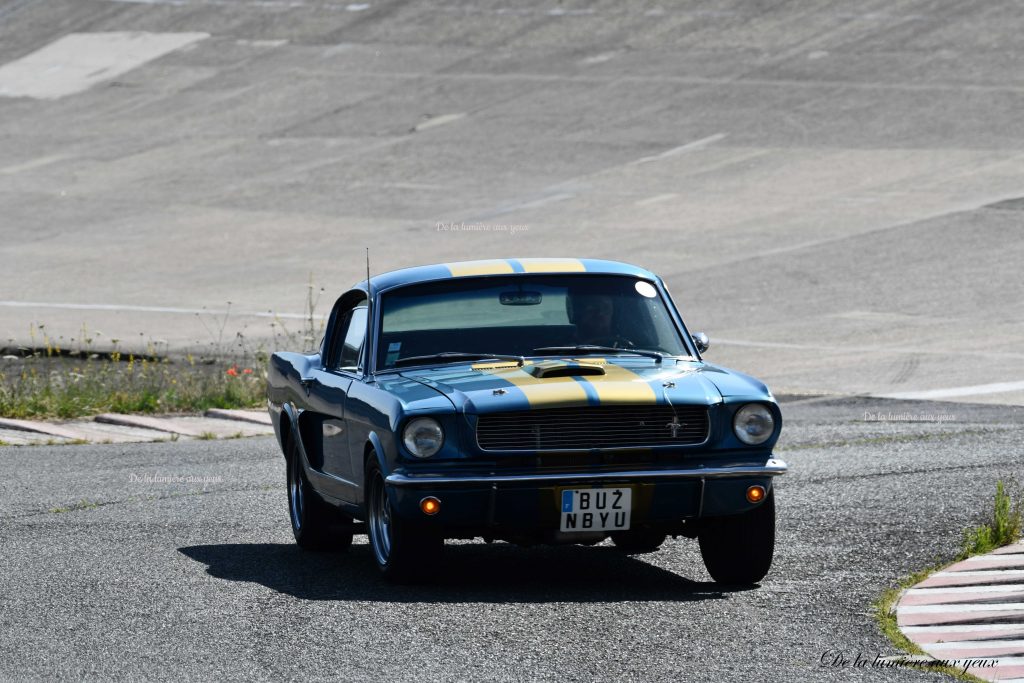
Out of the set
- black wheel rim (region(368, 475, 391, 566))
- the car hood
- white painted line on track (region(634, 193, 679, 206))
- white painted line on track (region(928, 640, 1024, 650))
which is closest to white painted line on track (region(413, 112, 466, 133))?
white painted line on track (region(634, 193, 679, 206))

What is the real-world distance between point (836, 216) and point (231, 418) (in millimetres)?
17231

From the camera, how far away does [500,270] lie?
9406 millimetres

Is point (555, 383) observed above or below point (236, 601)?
above

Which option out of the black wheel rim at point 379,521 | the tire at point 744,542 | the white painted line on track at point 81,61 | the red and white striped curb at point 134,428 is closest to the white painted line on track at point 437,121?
the white painted line on track at point 81,61

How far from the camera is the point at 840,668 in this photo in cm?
679

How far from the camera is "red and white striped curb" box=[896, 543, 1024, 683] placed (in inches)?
271

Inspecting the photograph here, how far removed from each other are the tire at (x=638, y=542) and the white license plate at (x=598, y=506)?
0.60 metres

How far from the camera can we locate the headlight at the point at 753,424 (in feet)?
27.3

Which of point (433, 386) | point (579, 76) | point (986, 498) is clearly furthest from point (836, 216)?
point (433, 386)

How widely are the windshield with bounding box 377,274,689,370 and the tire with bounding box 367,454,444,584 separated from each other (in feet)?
2.77

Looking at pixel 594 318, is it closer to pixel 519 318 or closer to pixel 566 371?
pixel 519 318

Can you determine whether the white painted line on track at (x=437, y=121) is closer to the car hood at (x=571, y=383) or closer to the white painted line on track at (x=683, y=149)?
the white painted line on track at (x=683, y=149)

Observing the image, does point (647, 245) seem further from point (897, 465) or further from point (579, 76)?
point (897, 465)

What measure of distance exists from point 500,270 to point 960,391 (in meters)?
9.44
